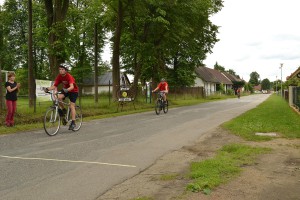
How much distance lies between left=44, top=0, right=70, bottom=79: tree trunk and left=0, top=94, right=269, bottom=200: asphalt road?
7.05 metres

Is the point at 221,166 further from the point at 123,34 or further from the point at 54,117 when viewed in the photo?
the point at 123,34

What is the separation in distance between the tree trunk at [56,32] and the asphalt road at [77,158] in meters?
7.05

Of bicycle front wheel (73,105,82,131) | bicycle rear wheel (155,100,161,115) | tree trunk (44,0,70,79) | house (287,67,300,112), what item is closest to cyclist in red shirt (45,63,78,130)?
bicycle front wheel (73,105,82,131)

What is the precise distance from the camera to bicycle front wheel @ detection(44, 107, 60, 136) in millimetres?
9898

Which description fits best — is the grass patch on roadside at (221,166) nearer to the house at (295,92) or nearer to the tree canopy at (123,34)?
the tree canopy at (123,34)

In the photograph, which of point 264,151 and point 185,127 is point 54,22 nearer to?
point 185,127

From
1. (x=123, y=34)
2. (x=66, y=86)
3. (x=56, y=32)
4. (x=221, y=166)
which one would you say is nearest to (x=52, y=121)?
(x=66, y=86)

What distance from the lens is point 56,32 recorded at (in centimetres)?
1719

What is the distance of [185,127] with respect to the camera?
39.6ft

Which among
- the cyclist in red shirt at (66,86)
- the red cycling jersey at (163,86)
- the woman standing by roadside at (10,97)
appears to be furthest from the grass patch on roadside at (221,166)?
the red cycling jersey at (163,86)

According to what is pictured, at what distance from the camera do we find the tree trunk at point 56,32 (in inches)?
679

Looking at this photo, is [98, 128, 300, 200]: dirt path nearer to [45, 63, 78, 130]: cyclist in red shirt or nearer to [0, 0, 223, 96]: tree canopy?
[45, 63, 78, 130]: cyclist in red shirt

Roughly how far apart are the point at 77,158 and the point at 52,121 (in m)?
3.50

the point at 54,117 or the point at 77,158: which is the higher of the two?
the point at 54,117
